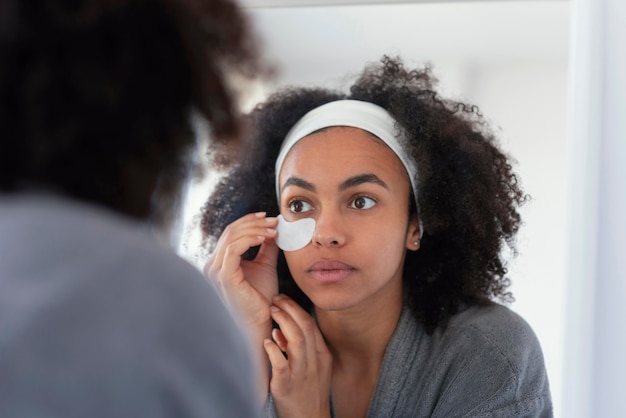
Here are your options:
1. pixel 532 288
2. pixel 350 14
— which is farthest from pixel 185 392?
pixel 532 288

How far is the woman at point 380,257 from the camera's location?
1.53m

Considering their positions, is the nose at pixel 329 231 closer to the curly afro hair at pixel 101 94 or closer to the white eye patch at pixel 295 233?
the white eye patch at pixel 295 233

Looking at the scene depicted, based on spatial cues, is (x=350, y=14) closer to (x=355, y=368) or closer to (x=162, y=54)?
(x=355, y=368)

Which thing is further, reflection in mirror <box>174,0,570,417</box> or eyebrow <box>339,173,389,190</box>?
reflection in mirror <box>174,0,570,417</box>

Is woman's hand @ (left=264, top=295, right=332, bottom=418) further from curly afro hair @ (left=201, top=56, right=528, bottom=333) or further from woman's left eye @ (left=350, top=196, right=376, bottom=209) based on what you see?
woman's left eye @ (left=350, top=196, right=376, bottom=209)

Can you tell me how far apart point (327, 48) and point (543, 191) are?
3.02 feet

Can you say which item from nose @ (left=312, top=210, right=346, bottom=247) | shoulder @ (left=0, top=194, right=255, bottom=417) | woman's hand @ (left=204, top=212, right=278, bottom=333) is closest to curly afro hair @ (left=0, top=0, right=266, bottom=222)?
shoulder @ (left=0, top=194, right=255, bottom=417)

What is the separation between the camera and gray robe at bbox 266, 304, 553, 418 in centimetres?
148

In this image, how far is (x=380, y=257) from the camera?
5.09 ft

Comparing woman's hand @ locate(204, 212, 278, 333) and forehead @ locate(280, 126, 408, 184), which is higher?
forehead @ locate(280, 126, 408, 184)

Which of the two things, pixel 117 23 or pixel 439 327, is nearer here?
pixel 117 23

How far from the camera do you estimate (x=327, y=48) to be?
2971 mm

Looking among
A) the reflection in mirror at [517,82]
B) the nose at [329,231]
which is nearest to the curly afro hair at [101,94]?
the nose at [329,231]

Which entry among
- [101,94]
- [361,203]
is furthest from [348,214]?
[101,94]
